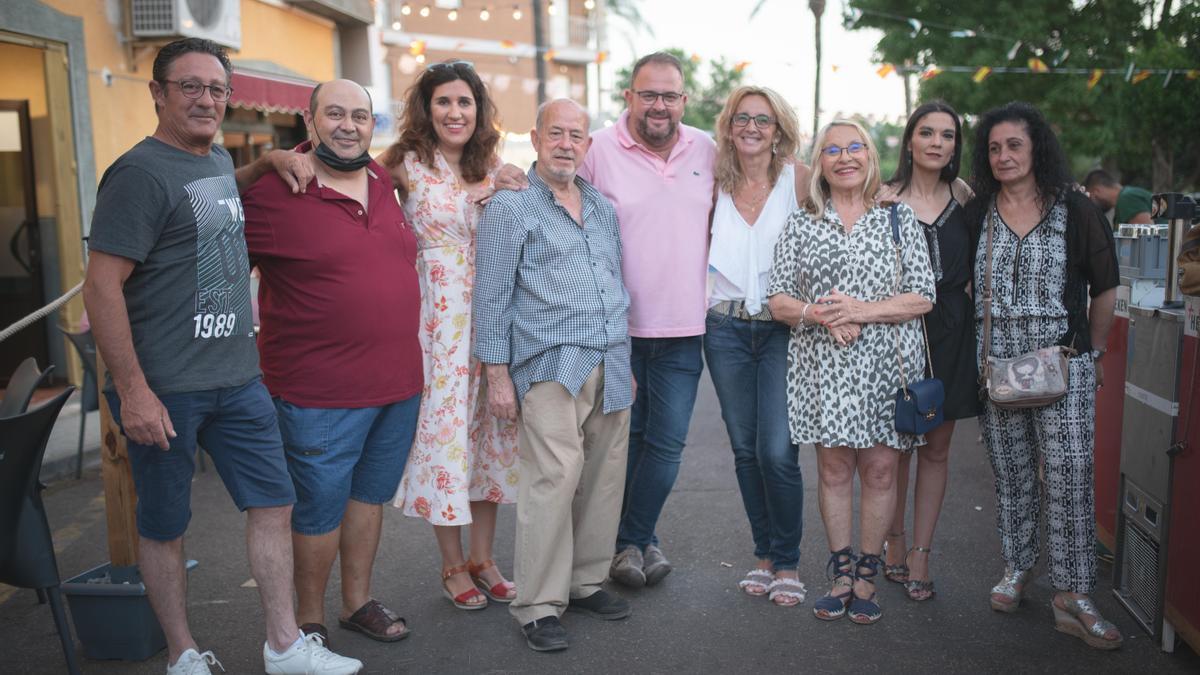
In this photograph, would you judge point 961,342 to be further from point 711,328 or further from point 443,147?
point 443,147

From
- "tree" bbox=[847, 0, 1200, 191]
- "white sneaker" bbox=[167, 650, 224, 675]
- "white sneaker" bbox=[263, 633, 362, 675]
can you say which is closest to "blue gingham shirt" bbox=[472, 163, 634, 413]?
"white sneaker" bbox=[263, 633, 362, 675]

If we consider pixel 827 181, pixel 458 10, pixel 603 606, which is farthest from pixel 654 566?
pixel 458 10

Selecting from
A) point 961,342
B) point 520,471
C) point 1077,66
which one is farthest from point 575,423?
point 1077,66

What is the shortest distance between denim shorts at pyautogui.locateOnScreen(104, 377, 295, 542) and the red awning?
6095 millimetres

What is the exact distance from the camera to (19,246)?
875 cm

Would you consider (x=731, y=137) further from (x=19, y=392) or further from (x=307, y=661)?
(x=19, y=392)

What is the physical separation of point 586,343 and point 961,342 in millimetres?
1480

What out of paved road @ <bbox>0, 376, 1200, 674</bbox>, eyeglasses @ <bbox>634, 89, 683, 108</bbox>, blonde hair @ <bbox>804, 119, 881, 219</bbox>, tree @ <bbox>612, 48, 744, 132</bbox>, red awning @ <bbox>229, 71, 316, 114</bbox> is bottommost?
paved road @ <bbox>0, 376, 1200, 674</bbox>

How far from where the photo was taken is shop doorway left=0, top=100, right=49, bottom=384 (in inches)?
337

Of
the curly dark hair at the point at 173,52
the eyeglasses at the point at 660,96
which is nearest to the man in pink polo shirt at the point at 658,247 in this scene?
the eyeglasses at the point at 660,96

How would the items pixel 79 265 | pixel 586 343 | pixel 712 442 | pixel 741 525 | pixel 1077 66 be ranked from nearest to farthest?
pixel 586 343, pixel 741 525, pixel 712 442, pixel 79 265, pixel 1077 66

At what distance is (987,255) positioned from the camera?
12.7 feet

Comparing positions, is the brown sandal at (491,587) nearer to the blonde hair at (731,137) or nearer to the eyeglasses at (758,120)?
the blonde hair at (731,137)

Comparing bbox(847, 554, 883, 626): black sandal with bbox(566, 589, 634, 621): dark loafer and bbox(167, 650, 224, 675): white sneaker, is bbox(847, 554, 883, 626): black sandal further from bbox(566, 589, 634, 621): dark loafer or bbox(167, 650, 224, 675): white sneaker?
bbox(167, 650, 224, 675): white sneaker
